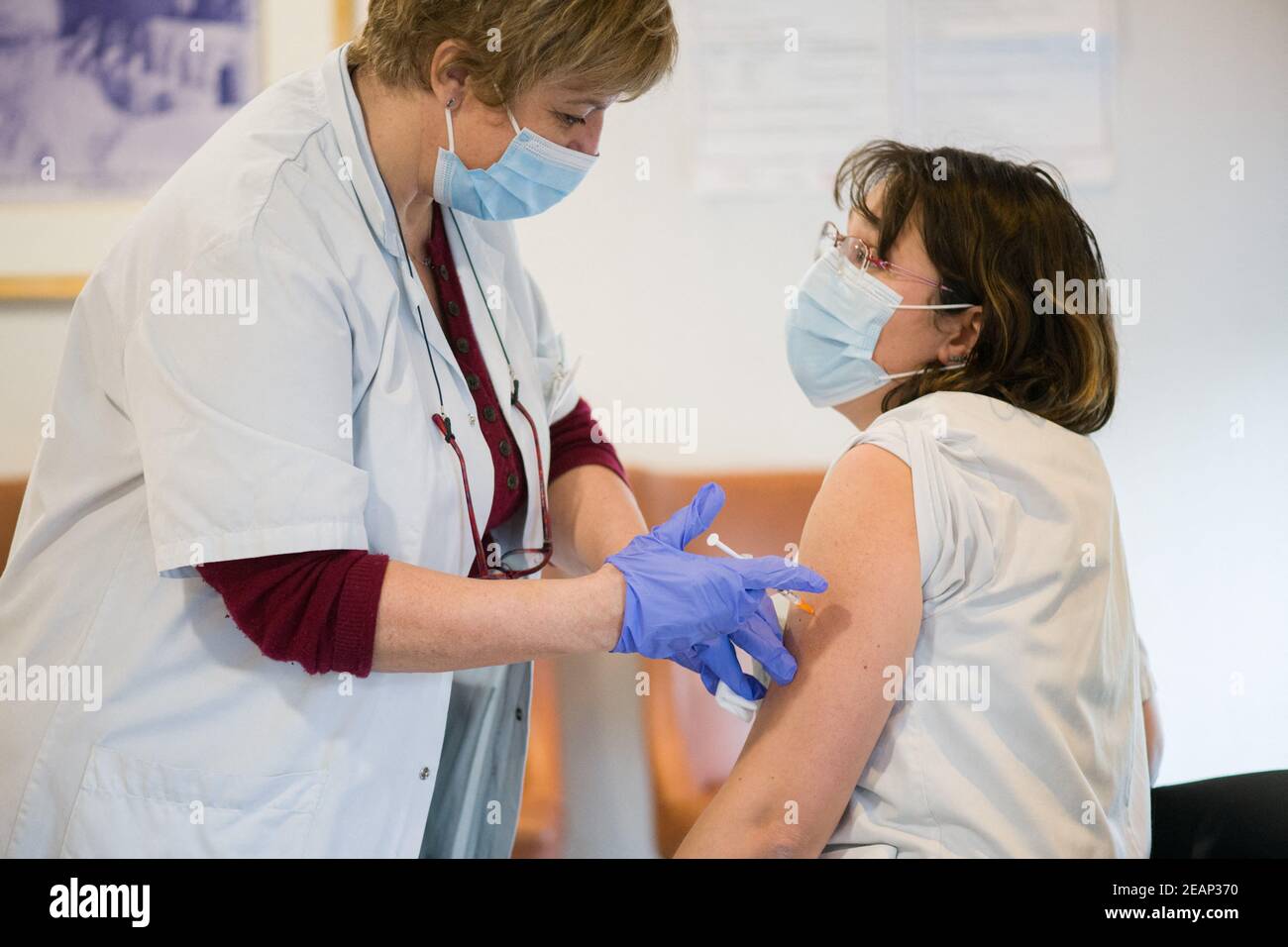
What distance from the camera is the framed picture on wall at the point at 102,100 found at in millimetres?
2119

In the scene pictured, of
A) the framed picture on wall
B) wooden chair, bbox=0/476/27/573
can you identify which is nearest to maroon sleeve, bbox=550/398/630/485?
the framed picture on wall

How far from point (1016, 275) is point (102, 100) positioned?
1849 mm

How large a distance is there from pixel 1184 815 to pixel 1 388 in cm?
226

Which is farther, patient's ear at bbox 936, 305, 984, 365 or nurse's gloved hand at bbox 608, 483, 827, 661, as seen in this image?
patient's ear at bbox 936, 305, 984, 365

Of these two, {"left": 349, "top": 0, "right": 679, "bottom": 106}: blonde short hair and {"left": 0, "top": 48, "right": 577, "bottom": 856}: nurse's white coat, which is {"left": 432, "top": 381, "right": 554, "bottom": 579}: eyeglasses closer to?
{"left": 0, "top": 48, "right": 577, "bottom": 856}: nurse's white coat

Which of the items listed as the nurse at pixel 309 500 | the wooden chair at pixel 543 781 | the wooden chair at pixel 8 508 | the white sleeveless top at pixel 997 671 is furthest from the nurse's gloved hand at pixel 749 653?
the wooden chair at pixel 8 508

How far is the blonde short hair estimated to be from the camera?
1136 mm

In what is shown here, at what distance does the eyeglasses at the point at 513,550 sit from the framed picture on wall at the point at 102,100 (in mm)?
1190

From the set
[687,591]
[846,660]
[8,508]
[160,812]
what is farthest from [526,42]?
[8,508]

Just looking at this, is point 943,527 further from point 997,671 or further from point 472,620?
point 472,620

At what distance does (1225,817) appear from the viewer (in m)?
1.33

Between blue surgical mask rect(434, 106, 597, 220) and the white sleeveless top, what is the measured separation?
0.48 m
